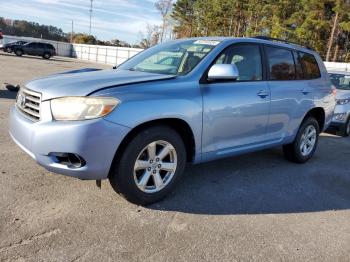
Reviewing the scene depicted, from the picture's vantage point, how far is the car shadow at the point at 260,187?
4.44 m

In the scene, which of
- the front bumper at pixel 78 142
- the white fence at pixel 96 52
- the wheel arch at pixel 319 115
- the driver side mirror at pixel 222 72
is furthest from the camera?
the white fence at pixel 96 52

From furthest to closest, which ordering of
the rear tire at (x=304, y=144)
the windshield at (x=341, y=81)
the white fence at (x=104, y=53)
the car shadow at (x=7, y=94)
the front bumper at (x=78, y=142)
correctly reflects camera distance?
the white fence at (x=104, y=53), the car shadow at (x=7, y=94), the windshield at (x=341, y=81), the rear tire at (x=304, y=144), the front bumper at (x=78, y=142)

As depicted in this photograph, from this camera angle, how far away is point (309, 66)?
655 centimetres

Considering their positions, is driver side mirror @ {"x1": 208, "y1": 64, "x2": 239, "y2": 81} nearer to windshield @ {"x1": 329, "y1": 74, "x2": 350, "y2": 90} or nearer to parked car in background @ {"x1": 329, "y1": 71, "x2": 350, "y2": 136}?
parked car in background @ {"x1": 329, "y1": 71, "x2": 350, "y2": 136}

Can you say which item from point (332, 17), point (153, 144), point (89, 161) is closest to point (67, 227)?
point (89, 161)

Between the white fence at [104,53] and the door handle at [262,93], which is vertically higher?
the door handle at [262,93]

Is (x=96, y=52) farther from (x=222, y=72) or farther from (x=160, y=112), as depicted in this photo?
(x=160, y=112)

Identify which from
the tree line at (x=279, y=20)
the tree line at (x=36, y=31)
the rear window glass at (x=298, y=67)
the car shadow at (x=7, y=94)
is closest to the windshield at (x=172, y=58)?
the rear window glass at (x=298, y=67)

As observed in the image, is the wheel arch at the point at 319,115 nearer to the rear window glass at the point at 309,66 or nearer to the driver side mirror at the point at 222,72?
the rear window glass at the point at 309,66

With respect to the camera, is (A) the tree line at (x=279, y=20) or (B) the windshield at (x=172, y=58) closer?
(B) the windshield at (x=172, y=58)

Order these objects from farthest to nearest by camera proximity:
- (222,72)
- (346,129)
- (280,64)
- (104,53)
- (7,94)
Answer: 1. (104,53)
2. (7,94)
3. (346,129)
4. (280,64)
5. (222,72)

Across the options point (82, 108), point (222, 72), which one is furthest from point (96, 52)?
point (82, 108)

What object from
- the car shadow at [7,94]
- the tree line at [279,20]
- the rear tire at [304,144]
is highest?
the tree line at [279,20]

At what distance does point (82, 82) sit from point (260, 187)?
2.58 m
